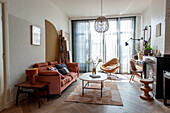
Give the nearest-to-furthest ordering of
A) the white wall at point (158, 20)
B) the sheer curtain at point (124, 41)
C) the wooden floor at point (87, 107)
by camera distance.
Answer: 1. the wooden floor at point (87, 107)
2. the white wall at point (158, 20)
3. the sheer curtain at point (124, 41)

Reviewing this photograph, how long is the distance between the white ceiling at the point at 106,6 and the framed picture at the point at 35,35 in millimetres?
1651

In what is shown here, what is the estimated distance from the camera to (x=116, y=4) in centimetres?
483


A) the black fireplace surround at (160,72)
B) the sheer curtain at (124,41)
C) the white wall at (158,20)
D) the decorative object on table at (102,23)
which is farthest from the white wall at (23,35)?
the sheer curtain at (124,41)

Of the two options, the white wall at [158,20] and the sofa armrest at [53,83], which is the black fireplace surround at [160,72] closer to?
the white wall at [158,20]

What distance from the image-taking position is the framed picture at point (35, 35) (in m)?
3.39

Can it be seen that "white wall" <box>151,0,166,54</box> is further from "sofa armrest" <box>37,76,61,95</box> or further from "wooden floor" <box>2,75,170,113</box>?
"sofa armrest" <box>37,76,61,95</box>

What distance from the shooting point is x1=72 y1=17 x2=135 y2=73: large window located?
6.20 meters

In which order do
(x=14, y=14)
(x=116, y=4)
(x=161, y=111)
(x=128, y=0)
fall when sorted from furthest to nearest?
(x=116, y=4), (x=128, y=0), (x=14, y=14), (x=161, y=111)

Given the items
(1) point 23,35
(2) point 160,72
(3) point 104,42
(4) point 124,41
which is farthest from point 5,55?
(4) point 124,41

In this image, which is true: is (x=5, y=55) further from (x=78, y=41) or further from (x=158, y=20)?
(x=78, y=41)

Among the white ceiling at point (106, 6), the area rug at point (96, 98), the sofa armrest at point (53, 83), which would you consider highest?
the white ceiling at point (106, 6)

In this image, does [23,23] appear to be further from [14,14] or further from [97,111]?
[97,111]

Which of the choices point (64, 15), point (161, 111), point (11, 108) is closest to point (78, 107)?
point (11, 108)

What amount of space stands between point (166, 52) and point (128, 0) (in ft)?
8.32
